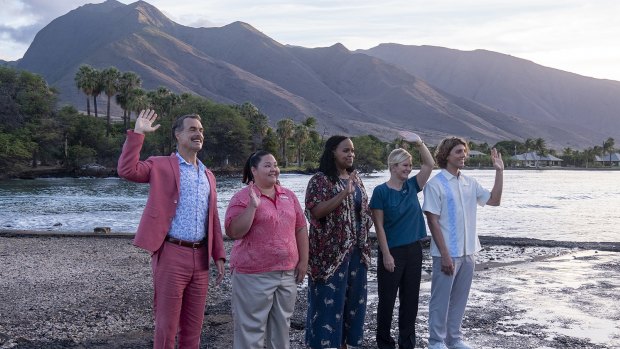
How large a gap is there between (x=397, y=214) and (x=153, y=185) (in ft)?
7.82

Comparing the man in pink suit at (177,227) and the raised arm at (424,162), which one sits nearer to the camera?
the man in pink suit at (177,227)

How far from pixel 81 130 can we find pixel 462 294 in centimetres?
8313

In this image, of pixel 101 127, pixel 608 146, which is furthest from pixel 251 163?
pixel 608 146

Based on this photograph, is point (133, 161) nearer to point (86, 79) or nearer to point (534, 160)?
point (86, 79)

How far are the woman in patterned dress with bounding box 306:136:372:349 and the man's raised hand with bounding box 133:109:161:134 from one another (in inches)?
58.1

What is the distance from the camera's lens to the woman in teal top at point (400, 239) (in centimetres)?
610

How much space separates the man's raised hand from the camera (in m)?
4.85

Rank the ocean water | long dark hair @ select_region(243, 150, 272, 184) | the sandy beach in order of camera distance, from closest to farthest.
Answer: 1. long dark hair @ select_region(243, 150, 272, 184)
2. the sandy beach
3. the ocean water

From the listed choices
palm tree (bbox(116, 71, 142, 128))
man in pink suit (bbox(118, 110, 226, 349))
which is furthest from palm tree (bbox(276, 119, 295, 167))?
man in pink suit (bbox(118, 110, 226, 349))

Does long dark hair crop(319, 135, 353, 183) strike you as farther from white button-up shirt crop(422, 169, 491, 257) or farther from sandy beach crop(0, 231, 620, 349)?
sandy beach crop(0, 231, 620, 349)

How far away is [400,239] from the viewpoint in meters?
6.09

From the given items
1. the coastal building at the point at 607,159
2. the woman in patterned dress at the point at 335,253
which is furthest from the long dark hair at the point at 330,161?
the coastal building at the point at 607,159

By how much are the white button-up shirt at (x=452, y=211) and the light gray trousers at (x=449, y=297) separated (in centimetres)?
12

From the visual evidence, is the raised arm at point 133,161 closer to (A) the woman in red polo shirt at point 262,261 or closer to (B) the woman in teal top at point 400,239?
(A) the woman in red polo shirt at point 262,261
